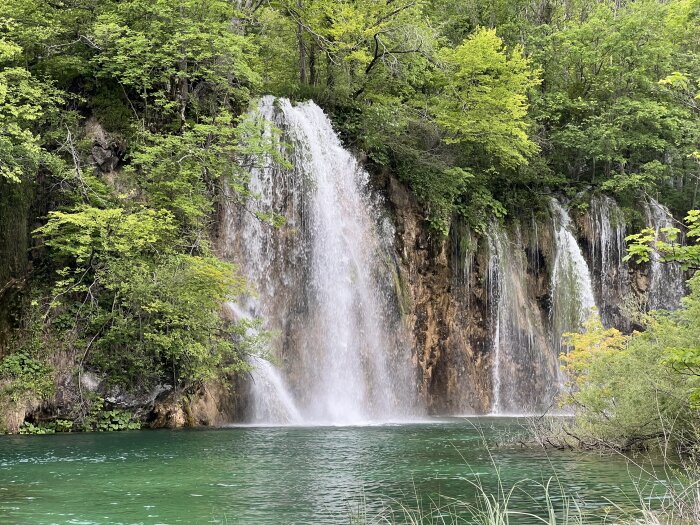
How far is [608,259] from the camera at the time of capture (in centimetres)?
3125

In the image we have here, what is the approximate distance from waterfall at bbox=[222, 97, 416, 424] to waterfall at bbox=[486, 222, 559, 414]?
4311mm

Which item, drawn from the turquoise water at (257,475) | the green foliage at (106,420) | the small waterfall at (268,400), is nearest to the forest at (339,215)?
the green foliage at (106,420)

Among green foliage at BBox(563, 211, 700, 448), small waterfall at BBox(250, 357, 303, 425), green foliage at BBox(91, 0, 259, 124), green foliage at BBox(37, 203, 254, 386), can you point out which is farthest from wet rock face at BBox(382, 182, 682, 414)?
green foliage at BBox(563, 211, 700, 448)

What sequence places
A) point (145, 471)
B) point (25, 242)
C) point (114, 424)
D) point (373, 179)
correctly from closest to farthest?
point (145, 471) < point (114, 424) < point (25, 242) < point (373, 179)

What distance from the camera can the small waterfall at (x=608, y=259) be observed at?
30672mm

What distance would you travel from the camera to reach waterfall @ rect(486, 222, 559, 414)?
27766 mm

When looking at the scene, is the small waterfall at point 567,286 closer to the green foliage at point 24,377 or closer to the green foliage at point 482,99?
the green foliage at point 482,99

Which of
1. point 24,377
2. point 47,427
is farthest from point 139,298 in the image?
point 47,427

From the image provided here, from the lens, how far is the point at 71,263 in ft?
64.0

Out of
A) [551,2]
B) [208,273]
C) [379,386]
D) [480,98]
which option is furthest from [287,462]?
[551,2]

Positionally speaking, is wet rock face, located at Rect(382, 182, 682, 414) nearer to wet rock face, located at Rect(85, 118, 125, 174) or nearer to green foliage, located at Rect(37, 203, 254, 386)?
green foliage, located at Rect(37, 203, 254, 386)

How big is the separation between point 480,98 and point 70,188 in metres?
15.0

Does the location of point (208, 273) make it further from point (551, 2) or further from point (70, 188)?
point (551, 2)

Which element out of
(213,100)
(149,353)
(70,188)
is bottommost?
(149,353)
